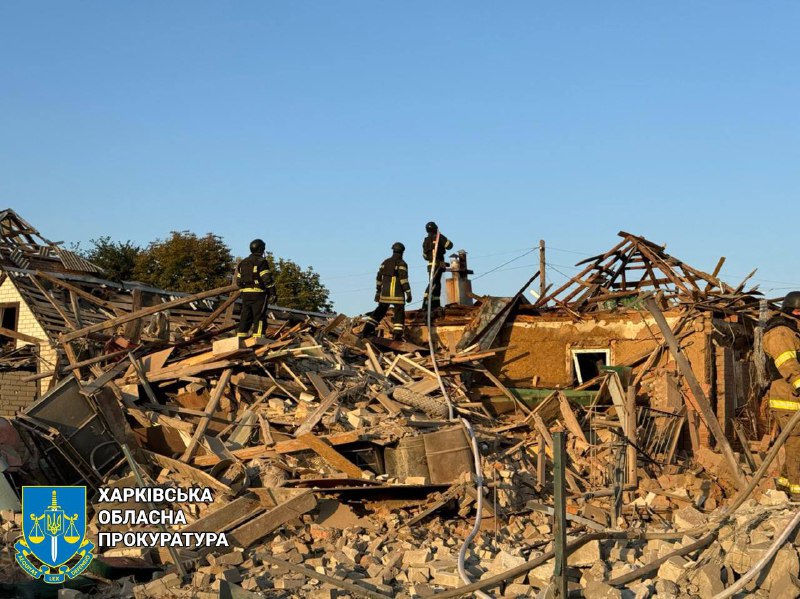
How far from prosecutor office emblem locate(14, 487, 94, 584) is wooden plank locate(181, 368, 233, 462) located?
2.07 metres

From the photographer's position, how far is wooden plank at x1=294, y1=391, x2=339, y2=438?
13.1 meters

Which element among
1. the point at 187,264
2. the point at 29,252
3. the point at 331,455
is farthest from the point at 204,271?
the point at 331,455

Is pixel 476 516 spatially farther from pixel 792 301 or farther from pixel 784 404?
pixel 792 301

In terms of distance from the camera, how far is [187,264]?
3669 centimetres

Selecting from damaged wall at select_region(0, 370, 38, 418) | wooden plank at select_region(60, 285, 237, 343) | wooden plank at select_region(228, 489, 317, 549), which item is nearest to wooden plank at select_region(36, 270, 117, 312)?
damaged wall at select_region(0, 370, 38, 418)

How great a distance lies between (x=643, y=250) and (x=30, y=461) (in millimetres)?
11424

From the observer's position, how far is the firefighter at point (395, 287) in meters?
17.1

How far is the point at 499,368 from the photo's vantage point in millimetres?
17281

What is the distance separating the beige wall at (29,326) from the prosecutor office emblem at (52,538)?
576 cm

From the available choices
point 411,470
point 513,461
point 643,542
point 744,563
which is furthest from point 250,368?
point 744,563

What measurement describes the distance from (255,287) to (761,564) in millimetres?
9084

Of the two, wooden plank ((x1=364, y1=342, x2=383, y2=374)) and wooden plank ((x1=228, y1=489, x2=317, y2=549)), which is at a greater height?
wooden plank ((x1=364, y1=342, x2=383, y2=374))

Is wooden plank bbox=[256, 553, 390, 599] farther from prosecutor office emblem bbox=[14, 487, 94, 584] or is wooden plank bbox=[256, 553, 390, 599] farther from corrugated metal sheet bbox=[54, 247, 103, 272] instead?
corrugated metal sheet bbox=[54, 247, 103, 272]

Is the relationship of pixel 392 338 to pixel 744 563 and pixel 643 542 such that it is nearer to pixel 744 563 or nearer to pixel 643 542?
pixel 643 542
